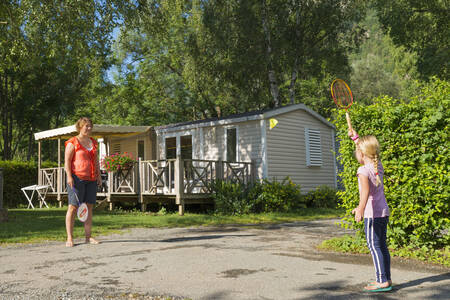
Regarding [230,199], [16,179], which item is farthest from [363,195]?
[16,179]

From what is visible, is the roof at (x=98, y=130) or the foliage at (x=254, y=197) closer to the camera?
the foliage at (x=254, y=197)

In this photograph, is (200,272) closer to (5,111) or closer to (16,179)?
(16,179)

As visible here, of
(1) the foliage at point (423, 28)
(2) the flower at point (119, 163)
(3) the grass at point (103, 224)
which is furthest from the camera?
(1) the foliage at point (423, 28)

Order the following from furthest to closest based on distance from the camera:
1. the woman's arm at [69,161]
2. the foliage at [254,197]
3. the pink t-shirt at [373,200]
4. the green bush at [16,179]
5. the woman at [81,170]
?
the green bush at [16,179] → the foliage at [254,197] → the woman at [81,170] → the woman's arm at [69,161] → the pink t-shirt at [373,200]

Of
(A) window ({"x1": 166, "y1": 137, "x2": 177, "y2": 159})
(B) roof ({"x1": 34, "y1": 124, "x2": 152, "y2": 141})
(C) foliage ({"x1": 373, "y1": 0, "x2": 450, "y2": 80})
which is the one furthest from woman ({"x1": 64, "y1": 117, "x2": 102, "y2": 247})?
(C) foliage ({"x1": 373, "y1": 0, "x2": 450, "y2": 80})

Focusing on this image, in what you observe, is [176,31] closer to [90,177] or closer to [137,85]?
[137,85]

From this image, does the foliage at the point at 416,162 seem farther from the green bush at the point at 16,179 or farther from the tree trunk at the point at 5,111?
the tree trunk at the point at 5,111

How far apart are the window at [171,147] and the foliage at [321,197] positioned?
5824 millimetres

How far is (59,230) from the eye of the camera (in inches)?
360

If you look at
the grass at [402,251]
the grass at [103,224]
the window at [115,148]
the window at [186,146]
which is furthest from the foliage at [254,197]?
the window at [115,148]

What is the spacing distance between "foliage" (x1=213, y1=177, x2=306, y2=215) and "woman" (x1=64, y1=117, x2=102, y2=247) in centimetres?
712

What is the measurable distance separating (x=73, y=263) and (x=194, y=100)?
25970 millimetres

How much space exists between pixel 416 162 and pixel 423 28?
66.7ft

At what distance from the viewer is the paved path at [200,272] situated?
382 cm
